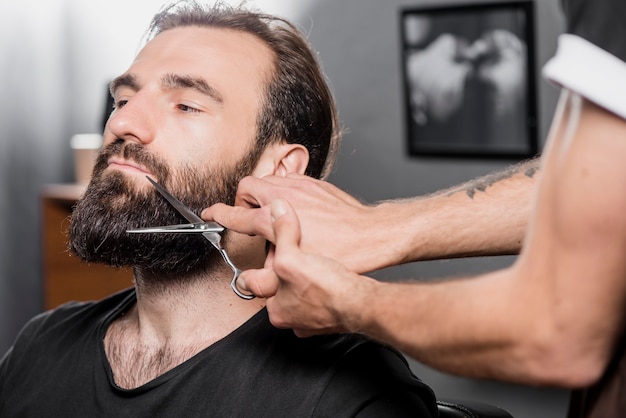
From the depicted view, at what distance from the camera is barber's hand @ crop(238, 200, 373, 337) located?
110 cm

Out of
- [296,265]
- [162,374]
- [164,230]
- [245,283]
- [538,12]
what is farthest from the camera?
[538,12]

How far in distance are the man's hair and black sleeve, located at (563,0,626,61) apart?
25.5 inches

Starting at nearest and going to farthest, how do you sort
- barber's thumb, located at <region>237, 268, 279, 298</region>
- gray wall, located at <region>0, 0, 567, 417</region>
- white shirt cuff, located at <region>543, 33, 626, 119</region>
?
1. white shirt cuff, located at <region>543, 33, 626, 119</region>
2. barber's thumb, located at <region>237, 268, 279, 298</region>
3. gray wall, located at <region>0, 0, 567, 417</region>

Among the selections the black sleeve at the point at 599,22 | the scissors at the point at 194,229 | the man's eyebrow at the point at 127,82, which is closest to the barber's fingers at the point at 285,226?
the scissors at the point at 194,229

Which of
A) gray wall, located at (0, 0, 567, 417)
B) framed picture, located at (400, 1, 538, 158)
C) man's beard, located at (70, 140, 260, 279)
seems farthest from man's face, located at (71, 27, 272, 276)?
gray wall, located at (0, 0, 567, 417)

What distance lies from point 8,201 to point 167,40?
119 inches

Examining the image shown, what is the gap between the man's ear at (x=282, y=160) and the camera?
1.73 meters

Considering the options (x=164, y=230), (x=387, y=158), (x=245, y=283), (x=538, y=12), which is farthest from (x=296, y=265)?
(x=387, y=158)

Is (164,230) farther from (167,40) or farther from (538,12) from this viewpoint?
(538,12)

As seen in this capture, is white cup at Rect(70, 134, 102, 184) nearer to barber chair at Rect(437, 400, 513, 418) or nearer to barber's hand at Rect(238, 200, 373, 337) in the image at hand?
barber chair at Rect(437, 400, 513, 418)

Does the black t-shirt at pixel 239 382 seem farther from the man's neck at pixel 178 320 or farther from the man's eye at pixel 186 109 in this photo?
the man's eye at pixel 186 109

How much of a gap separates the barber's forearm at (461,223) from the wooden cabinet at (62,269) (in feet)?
10.1

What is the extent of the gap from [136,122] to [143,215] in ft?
0.54

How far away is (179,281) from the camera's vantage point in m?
1.64
